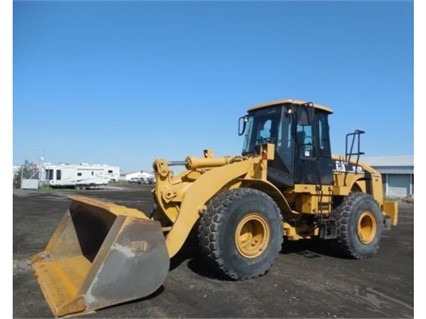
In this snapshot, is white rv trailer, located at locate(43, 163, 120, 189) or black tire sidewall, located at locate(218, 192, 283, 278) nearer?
black tire sidewall, located at locate(218, 192, 283, 278)

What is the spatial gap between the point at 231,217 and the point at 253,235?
764 mm

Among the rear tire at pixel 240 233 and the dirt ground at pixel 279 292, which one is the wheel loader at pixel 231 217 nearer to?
the rear tire at pixel 240 233

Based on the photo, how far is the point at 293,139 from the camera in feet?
24.0

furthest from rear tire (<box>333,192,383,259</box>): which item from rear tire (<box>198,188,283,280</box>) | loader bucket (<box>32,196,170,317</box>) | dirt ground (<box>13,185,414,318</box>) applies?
loader bucket (<box>32,196,170,317</box>)

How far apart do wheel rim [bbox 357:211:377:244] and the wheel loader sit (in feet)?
0.07

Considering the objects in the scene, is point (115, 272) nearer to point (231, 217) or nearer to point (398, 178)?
point (231, 217)

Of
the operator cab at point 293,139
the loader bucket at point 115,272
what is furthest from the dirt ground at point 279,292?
the operator cab at point 293,139

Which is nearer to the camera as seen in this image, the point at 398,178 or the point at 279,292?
the point at 279,292

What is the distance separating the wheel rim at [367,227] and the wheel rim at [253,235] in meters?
2.86

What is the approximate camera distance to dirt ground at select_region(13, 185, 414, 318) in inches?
177

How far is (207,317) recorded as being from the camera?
4.36 meters

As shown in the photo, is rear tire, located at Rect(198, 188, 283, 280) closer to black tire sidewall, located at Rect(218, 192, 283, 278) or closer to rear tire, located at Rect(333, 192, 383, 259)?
black tire sidewall, located at Rect(218, 192, 283, 278)

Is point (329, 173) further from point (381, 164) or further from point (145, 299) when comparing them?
point (381, 164)

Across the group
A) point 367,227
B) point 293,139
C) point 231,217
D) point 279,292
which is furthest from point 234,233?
point 367,227
